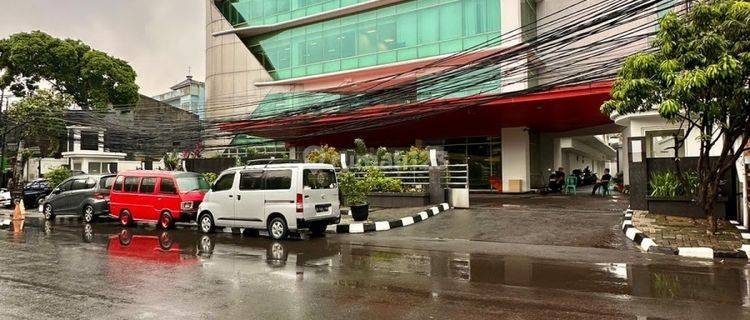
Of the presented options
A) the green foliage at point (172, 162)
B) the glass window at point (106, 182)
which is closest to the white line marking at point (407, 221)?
the glass window at point (106, 182)

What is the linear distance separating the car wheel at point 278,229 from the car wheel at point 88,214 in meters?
8.08

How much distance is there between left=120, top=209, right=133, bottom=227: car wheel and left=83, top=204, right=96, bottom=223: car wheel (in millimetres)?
1833

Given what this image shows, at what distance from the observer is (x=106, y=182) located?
16.7 meters

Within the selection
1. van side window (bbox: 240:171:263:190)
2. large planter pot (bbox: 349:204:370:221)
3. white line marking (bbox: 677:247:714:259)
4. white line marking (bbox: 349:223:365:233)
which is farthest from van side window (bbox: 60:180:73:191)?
white line marking (bbox: 677:247:714:259)

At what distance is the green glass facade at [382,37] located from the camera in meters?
22.9

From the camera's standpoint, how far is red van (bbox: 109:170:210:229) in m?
13.7

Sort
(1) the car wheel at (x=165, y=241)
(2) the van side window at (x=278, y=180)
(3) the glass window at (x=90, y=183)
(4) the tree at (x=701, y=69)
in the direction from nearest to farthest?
(4) the tree at (x=701, y=69) < (1) the car wheel at (x=165, y=241) < (2) the van side window at (x=278, y=180) < (3) the glass window at (x=90, y=183)

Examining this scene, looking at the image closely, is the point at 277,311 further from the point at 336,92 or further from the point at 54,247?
the point at 336,92

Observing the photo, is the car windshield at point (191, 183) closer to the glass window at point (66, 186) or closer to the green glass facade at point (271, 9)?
the glass window at point (66, 186)

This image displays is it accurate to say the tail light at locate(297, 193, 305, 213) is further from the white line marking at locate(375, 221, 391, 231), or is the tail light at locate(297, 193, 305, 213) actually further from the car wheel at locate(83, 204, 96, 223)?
the car wheel at locate(83, 204, 96, 223)

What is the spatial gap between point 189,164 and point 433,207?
17721 mm

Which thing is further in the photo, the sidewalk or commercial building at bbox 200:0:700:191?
commercial building at bbox 200:0:700:191

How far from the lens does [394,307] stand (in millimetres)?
5324

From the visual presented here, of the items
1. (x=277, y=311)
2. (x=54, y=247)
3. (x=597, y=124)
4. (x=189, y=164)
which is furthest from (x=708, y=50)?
(x=189, y=164)
